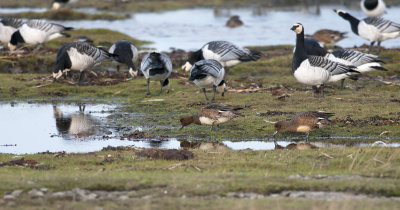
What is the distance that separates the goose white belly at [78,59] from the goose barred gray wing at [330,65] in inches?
343

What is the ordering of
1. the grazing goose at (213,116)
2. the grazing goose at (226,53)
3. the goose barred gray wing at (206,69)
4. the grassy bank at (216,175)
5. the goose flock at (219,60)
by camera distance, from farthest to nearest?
1. the grazing goose at (226,53)
2. the goose barred gray wing at (206,69)
3. the goose flock at (219,60)
4. the grazing goose at (213,116)
5. the grassy bank at (216,175)

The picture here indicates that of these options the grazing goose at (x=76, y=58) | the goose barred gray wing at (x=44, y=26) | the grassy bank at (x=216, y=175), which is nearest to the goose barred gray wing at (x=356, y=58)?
the grassy bank at (x=216, y=175)

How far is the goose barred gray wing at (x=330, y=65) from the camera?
1738cm

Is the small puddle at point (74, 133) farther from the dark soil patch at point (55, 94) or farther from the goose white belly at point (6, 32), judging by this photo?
the goose white belly at point (6, 32)

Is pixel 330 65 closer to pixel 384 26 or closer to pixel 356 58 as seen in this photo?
pixel 356 58

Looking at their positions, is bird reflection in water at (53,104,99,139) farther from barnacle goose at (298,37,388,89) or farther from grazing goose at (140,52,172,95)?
barnacle goose at (298,37,388,89)

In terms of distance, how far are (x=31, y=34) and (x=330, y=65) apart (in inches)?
625

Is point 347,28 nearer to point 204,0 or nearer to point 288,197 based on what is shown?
point 204,0

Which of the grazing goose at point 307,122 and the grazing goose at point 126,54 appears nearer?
the grazing goose at point 307,122

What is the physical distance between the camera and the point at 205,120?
1433 centimetres

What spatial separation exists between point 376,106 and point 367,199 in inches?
350

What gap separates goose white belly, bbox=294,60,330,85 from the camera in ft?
56.6

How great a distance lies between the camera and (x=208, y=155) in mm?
11250

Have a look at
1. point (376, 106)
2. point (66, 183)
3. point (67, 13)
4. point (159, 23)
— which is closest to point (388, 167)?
point (66, 183)
